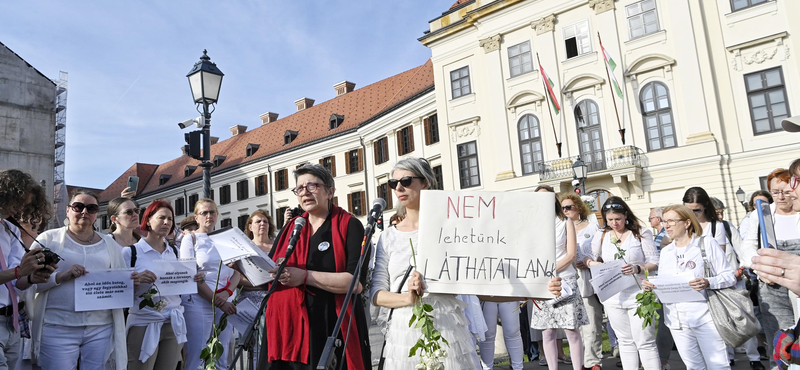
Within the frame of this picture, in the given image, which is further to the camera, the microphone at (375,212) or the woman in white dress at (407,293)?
the woman in white dress at (407,293)

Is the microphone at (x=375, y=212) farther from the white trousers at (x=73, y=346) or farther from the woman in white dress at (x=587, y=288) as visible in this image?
the woman in white dress at (x=587, y=288)

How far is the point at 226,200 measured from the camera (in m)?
45.4

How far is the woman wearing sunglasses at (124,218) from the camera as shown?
480 centimetres

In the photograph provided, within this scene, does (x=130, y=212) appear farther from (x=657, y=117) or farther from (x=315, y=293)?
(x=657, y=117)

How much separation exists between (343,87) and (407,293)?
139 feet

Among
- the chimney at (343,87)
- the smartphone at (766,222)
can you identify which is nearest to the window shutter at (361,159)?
the chimney at (343,87)

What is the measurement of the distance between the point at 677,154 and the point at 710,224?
16.4 meters

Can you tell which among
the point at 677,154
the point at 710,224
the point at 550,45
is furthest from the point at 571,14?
the point at 710,224

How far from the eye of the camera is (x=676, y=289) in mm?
4762

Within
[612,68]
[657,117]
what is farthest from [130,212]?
[657,117]

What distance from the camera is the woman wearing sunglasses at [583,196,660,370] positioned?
5047 millimetres

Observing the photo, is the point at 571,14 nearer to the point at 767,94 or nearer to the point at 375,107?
the point at 767,94

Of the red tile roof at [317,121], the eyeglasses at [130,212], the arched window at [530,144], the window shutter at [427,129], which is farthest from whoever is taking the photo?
the red tile roof at [317,121]

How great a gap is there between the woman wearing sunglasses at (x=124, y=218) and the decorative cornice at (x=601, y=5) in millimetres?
21941
